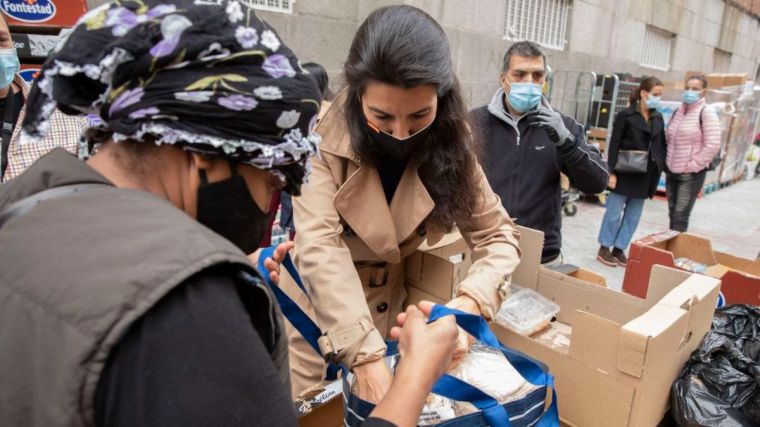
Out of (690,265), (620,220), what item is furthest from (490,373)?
(620,220)

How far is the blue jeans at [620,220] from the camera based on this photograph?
16.7 ft

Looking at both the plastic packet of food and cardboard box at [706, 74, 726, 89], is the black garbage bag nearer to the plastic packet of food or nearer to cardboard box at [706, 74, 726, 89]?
the plastic packet of food

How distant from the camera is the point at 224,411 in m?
0.53

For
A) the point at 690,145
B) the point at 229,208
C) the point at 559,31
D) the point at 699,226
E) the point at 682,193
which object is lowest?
the point at 699,226

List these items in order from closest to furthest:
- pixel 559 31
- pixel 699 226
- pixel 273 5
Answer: pixel 273 5, pixel 699 226, pixel 559 31

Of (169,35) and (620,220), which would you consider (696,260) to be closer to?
(620,220)

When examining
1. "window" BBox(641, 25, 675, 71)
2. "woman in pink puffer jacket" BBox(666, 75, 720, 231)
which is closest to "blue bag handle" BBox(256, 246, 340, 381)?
"woman in pink puffer jacket" BBox(666, 75, 720, 231)

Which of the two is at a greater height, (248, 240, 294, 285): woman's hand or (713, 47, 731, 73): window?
(713, 47, 731, 73): window

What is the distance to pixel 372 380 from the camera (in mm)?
1104

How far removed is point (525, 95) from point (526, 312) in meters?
1.30

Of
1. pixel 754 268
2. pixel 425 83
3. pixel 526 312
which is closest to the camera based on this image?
pixel 425 83

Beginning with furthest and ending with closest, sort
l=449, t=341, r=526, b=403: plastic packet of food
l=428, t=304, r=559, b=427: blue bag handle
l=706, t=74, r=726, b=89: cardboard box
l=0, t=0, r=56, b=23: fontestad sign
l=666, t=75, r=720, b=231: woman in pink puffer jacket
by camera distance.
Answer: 1. l=706, t=74, r=726, b=89: cardboard box
2. l=666, t=75, r=720, b=231: woman in pink puffer jacket
3. l=0, t=0, r=56, b=23: fontestad sign
4. l=449, t=341, r=526, b=403: plastic packet of food
5. l=428, t=304, r=559, b=427: blue bag handle

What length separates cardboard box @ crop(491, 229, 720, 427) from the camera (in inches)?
47.3

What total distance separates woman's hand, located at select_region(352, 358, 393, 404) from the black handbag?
4.56m
